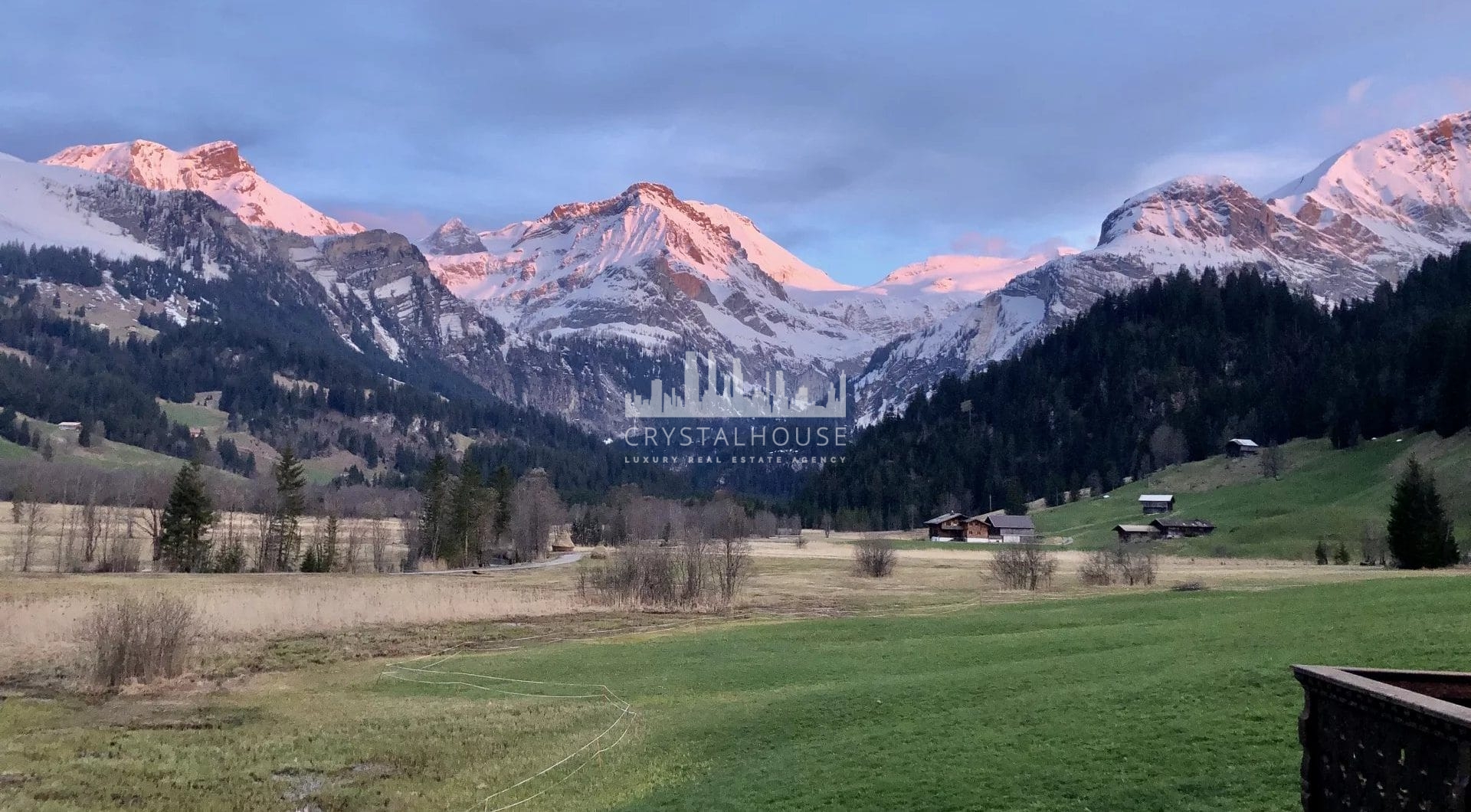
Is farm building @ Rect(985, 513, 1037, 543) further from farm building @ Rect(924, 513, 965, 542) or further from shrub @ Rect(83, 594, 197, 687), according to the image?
shrub @ Rect(83, 594, 197, 687)

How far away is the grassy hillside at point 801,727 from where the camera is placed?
20.4 m

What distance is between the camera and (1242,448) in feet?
601

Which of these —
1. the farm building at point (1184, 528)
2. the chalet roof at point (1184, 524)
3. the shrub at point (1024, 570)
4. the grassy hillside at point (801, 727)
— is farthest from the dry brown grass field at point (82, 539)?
the chalet roof at point (1184, 524)

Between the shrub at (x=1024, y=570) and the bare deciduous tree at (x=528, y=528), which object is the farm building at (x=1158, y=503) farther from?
the bare deciduous tree at (x=528, y=528)

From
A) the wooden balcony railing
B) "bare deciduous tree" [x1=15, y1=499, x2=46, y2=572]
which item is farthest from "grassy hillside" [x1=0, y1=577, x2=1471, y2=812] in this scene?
"bare deciduous tree" [x1=15, y1=499, x2=46, y2=572]

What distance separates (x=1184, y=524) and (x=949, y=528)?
5940cm

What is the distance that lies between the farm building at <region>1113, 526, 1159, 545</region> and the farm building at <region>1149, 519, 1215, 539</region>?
1.03 metres

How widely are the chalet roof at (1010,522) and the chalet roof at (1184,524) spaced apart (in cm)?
3787

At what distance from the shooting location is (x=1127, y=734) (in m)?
21.6

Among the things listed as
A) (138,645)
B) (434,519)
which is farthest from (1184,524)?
(138,645)

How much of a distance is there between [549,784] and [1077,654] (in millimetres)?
19212

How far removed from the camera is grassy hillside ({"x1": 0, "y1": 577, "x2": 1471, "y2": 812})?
20422 millimetres

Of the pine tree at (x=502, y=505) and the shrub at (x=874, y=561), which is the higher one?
the pine tree at (x=502, y=505)

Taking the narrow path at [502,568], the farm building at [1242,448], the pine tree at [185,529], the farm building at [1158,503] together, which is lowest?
the narrow path at [502,568]
